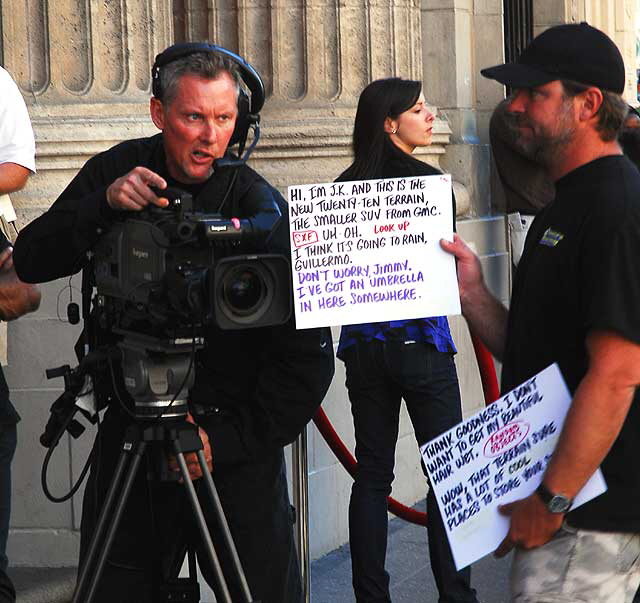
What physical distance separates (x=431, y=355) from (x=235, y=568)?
195 centimetres

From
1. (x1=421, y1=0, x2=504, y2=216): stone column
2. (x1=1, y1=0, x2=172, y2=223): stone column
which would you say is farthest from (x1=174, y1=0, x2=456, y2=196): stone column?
(x1=421, y1=0, x2=504, y2=216): stone column

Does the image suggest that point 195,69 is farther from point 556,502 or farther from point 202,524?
point 556,502

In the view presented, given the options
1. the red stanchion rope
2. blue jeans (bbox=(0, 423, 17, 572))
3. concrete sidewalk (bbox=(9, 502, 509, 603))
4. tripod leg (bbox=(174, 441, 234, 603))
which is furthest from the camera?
concrete sidewalk (bbox=(9, 502, 509, 603))

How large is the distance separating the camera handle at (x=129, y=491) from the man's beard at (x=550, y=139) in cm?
100

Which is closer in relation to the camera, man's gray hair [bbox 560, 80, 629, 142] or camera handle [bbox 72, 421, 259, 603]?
man's gray hair [bbox 560, 80, 629, 142]

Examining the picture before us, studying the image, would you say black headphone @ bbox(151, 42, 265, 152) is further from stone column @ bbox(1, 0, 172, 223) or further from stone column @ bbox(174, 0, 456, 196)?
stone column @ bbox(174, 0, 456, 196)

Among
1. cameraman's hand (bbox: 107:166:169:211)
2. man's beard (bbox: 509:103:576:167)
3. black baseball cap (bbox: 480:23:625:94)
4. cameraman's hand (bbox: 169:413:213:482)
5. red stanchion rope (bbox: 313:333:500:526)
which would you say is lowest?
red stanchion rope (bbox: 313:333:500:526)

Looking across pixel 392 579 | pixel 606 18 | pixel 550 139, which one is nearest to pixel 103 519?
pixel 550 139

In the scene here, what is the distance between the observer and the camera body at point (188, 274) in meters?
3.01

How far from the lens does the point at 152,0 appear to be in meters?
5.57

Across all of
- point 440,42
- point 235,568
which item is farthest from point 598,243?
point 440,42

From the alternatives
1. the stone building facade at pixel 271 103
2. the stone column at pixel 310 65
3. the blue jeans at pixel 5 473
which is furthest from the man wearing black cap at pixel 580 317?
the stone column at pixel 310 65

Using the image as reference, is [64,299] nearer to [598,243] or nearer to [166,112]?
[166,112]

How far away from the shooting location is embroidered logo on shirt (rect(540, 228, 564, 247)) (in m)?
2.89
